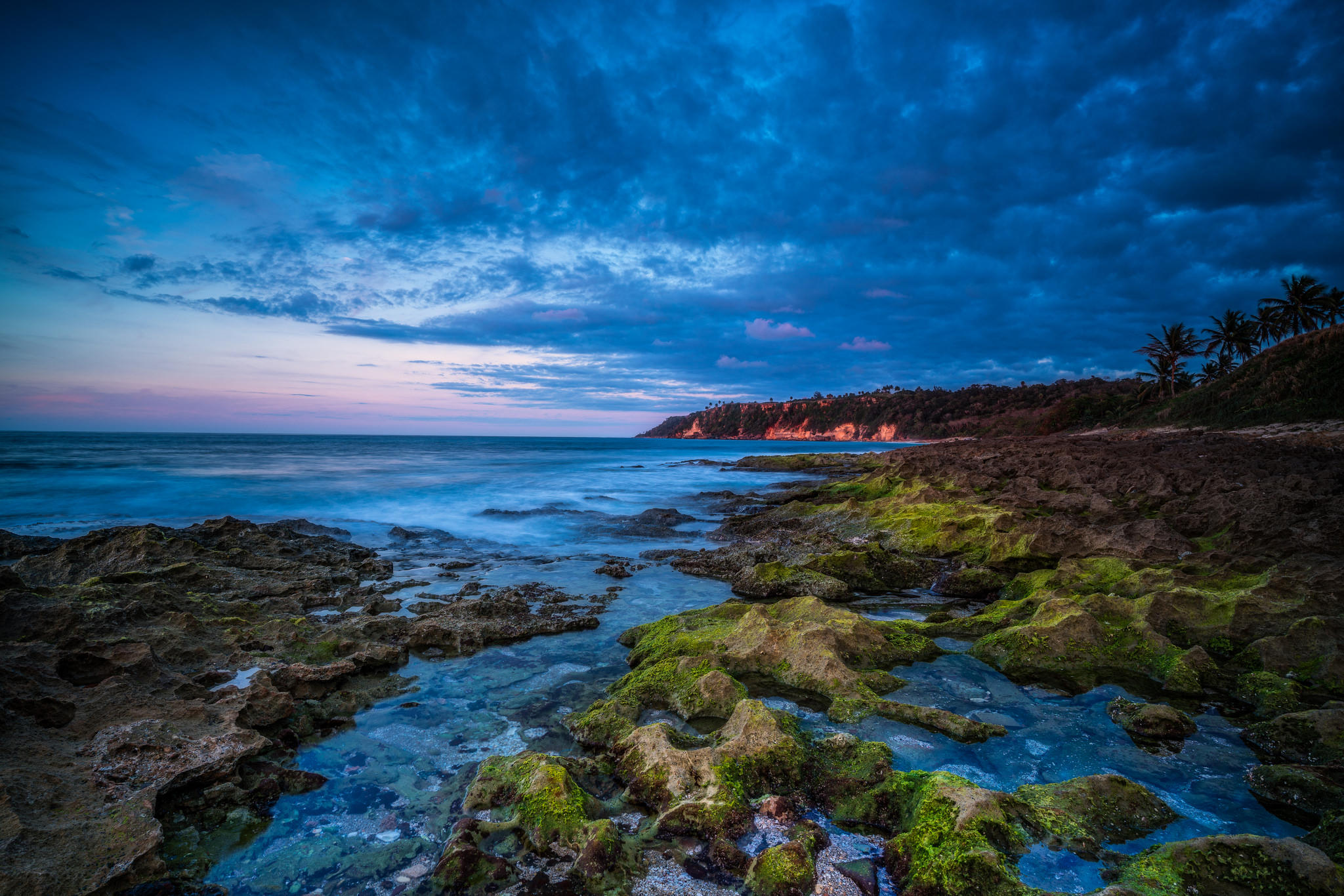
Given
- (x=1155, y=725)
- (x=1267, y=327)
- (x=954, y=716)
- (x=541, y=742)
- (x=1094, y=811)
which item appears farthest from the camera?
(x=1267, y=327)

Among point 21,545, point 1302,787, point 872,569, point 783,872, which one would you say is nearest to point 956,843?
point 783,872

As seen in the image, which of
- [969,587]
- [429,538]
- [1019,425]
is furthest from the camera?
[1019,425]

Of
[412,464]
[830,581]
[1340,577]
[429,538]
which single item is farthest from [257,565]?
[412,464]

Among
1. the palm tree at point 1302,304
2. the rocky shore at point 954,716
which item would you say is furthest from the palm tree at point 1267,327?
the rocky shore at point 954,716

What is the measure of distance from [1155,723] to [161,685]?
8.49 m

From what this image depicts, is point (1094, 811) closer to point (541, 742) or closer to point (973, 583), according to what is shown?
point (541, 742)

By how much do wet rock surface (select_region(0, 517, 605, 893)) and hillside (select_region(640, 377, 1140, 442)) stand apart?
6209cm

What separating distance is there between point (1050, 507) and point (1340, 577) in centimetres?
704

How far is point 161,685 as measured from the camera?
191 inches

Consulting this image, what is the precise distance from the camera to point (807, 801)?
12.7 ft

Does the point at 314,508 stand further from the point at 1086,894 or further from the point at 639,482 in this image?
→ the point at 1086,894

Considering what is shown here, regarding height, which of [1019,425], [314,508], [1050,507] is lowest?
[314,508]

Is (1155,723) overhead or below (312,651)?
overhead

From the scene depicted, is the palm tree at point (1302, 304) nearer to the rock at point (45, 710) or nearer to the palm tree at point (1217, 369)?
the palm tree at point (1217, 369)
